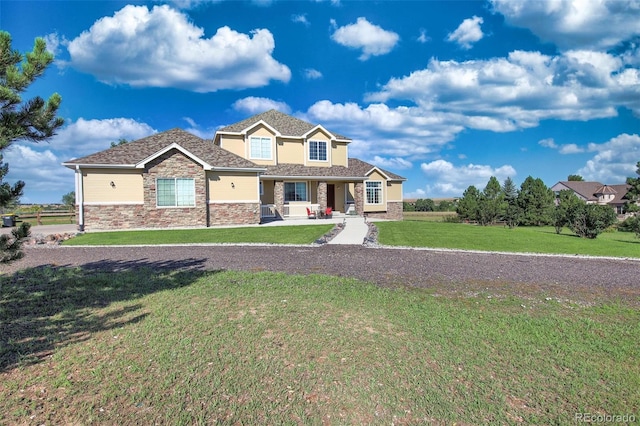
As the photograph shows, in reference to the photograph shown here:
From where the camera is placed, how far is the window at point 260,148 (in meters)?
28.3

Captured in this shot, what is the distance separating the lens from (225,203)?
23.1 meters

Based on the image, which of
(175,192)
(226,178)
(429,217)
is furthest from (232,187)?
(429,217)

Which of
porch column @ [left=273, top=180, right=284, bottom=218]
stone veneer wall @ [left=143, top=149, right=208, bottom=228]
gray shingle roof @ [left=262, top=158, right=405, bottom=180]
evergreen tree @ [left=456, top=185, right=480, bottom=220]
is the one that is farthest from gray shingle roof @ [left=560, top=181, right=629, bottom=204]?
stone veneer wall @ [left=143, top=149, right=208, bottom=228]

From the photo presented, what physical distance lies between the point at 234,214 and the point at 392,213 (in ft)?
53.5

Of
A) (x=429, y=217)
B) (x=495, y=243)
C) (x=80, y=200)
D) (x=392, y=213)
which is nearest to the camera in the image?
(x=495, y=243)

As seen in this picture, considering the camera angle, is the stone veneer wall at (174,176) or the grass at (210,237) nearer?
the grass at (210,237)

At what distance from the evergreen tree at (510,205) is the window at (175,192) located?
2884cm

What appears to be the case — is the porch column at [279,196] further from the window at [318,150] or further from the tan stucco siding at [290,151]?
the window at [318,150]

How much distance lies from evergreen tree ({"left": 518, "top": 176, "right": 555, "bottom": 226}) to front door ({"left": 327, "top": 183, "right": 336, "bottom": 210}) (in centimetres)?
2301

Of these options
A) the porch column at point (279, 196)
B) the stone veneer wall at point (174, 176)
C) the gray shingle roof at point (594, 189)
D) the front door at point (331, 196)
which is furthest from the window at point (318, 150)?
the gray shingle roof at point (594, 189)

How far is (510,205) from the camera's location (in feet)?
139

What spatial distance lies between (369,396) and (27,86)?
6.04 m

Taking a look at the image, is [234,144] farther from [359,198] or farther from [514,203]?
[514,203]

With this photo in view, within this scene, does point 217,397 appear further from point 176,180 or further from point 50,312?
point 176,180
